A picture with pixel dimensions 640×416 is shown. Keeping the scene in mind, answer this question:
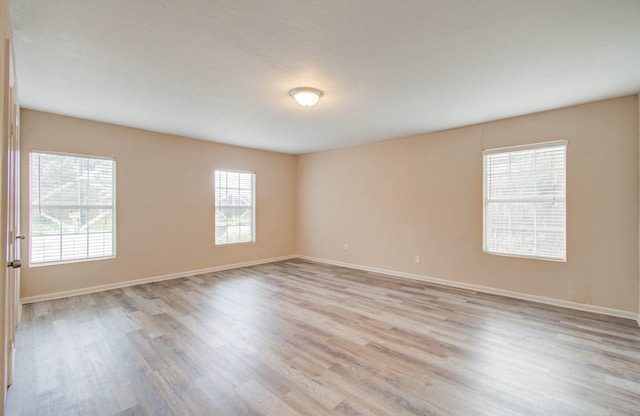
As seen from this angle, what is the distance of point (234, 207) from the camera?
20.4 ft

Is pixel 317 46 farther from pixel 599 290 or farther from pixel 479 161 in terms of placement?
pixel 599 290

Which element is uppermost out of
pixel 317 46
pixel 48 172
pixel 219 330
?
pixel 317 46

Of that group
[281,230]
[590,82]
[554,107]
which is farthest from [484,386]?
[281,230]

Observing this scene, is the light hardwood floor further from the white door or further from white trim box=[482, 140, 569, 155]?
white trim box=[482, 140, 569, 155]

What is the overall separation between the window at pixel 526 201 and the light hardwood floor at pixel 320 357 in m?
0.81

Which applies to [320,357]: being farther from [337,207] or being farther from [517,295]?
[337,207]

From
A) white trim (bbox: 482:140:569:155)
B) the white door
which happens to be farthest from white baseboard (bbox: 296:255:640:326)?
the white door

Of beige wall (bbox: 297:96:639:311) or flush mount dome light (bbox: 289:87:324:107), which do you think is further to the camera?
beige wall (bbox: 297:96:639:311)

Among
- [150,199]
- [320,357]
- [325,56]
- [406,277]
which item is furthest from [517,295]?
[150,199]

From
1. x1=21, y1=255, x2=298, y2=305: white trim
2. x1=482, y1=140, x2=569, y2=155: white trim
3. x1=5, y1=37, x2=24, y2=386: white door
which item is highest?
x1=482, y1=140, x2=569, y2=155: white trim

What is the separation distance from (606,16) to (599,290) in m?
3.18

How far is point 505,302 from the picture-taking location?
3926mm

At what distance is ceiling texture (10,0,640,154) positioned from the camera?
1.92 metres

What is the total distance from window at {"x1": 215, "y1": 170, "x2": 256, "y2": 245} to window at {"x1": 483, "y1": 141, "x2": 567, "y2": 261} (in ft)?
15.1
